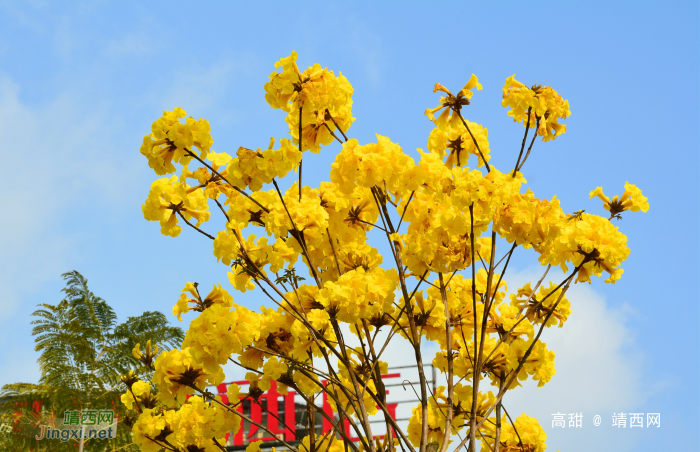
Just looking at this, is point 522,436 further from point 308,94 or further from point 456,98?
point 308,94

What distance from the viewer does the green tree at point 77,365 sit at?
15008 millimetres

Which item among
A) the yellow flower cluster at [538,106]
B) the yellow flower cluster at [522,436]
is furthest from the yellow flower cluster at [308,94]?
the yellow flower cluster at [522,436]

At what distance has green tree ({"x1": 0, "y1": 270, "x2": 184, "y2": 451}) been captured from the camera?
15.0 metres

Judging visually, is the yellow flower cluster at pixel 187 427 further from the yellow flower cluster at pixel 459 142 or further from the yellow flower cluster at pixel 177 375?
the yellow flower cluster at pixel 459 142

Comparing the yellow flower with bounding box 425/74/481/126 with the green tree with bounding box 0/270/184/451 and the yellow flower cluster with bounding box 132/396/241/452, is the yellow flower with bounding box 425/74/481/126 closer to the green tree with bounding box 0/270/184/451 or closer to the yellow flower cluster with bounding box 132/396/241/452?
the yellow flower cluster with bounding box 132/396/241/452

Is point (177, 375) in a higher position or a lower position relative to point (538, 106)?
lower

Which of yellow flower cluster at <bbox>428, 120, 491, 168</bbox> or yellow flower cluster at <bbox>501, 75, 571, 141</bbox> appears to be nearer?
yellow flower cluster at <bbox>501, 75, 571, 141</bbox>

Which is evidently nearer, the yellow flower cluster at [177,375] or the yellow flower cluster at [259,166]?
the yellow flower cluster at [259,166]

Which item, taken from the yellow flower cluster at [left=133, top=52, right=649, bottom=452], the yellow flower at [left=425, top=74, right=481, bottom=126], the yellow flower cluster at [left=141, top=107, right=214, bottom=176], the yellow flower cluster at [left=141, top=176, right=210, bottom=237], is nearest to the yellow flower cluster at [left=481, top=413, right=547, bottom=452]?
the yellow flower cluster at [left=133, top=52, right=649, bottom=452]

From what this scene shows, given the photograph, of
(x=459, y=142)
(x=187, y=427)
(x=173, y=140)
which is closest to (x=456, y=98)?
(x=459, y=142)

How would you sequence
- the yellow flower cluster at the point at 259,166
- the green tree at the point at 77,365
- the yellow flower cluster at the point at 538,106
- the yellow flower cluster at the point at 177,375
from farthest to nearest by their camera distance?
the green tree at the point at 77,365, the yellow flower cluster at the point at 538,106, the yellow flower cluster at the point at 177,375, the yellow flower cluster at the point at 259,166

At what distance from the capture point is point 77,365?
16.1m

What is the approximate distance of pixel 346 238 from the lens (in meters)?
2.57

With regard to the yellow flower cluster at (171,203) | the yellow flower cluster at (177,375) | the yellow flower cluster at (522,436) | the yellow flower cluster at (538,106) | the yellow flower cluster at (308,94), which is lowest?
the yellow flower cluster at (522,436)
